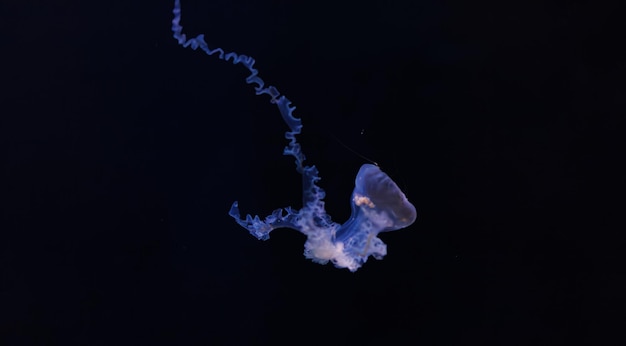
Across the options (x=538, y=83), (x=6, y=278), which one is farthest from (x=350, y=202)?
(x=6, y=278)

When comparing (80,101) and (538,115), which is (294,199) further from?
(538,115)

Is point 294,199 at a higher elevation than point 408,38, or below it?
below

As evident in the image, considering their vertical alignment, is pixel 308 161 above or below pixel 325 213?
above
